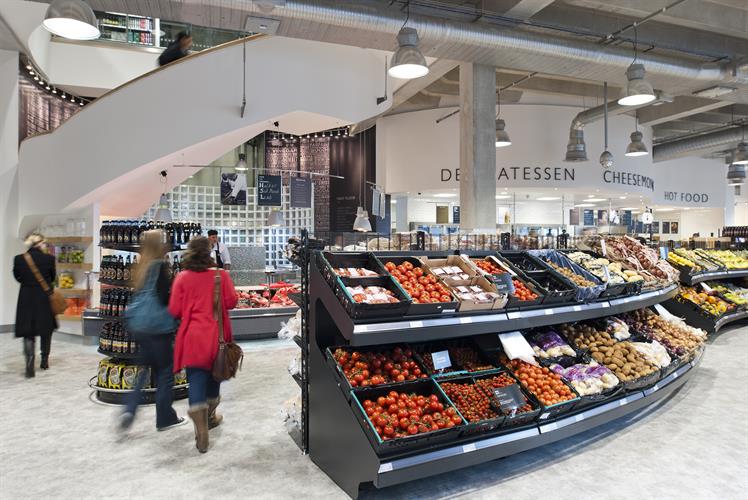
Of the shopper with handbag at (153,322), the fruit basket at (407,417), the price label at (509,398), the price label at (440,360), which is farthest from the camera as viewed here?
the shopper with handbag at (153,322)

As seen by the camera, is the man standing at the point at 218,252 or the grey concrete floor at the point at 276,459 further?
the man standing at the point at 218,252

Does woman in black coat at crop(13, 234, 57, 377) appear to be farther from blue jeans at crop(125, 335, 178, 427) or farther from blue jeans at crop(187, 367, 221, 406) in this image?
blue jeans at crop(187, 367, 221, 406)

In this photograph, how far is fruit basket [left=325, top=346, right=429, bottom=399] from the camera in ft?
10.1

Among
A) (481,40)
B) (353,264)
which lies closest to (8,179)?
(353,264)

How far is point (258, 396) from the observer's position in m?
4.97

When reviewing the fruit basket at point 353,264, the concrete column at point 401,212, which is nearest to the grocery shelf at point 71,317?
the fruit basket at point 353,264

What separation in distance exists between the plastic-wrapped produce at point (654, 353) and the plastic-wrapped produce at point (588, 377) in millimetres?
755

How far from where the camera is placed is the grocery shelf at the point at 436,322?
291 cm

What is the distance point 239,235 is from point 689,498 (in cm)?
1101

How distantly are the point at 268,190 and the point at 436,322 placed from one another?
7.51m

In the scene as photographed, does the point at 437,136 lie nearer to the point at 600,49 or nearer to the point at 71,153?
the point at 600,49

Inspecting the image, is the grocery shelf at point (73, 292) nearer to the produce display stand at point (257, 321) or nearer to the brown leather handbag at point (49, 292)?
the brown leather handbag at point (49, 292)

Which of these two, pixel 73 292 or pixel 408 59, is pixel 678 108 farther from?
pixel 73 292

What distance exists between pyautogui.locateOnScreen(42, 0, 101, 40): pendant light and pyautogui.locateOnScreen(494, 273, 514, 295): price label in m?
4.17
